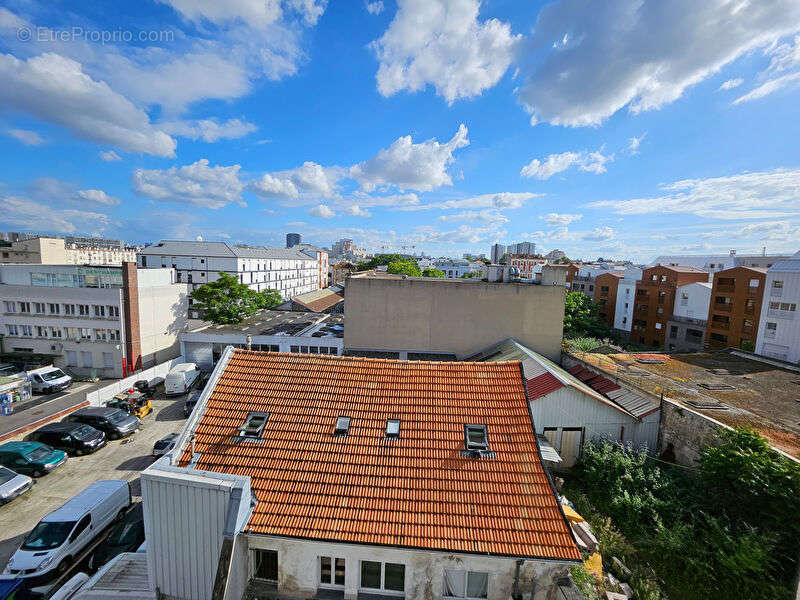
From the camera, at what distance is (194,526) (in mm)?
6988

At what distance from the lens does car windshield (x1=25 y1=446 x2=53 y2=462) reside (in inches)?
611

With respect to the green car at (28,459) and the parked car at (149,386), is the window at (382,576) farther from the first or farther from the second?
the parked car at (149,386)

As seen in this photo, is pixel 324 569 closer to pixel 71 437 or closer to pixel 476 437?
pixel 476 437

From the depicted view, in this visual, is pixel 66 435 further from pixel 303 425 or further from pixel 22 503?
pixel 303 425

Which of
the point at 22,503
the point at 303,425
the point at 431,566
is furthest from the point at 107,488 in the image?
the point at 431,566

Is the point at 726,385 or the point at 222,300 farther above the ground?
the point at 222,300

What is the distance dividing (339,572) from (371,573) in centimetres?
73

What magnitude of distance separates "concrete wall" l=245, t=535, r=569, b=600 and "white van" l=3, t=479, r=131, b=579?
7732 mm

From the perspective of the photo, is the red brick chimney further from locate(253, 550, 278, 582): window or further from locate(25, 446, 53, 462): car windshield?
locate(253, 550, 278, 582): window

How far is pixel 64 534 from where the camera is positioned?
1035 cm

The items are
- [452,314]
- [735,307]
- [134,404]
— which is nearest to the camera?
[134,404]

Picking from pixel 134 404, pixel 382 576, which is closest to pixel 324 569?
pixel 382 576

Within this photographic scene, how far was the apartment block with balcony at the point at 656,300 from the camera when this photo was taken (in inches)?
1860

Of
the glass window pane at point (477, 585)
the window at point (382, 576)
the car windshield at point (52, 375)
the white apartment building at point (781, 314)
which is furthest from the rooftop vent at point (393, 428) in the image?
the white apartment building at point (781, 314)
